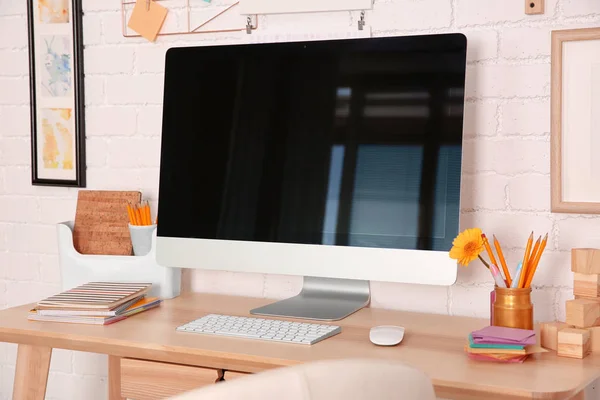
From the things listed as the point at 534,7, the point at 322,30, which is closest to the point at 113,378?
the point at 322,30

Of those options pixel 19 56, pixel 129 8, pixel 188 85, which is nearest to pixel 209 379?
pixel 188 85

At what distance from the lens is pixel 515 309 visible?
1564 mm

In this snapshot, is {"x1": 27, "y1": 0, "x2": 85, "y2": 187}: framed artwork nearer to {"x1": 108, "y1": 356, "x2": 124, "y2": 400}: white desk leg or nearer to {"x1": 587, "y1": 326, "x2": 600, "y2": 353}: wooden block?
{"x1": 108, "y1": 356, "x2": 124, "y2": 400}: white desk leg

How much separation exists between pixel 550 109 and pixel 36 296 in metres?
1.52

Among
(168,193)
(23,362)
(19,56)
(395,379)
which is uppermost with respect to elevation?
(19,56)

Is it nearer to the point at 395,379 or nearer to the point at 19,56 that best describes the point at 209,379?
the point at 395,379

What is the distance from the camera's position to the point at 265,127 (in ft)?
6.10

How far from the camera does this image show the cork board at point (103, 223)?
84.4 inches

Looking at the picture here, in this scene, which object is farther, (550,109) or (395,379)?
(550,109)

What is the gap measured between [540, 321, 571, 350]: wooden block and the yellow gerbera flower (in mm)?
184

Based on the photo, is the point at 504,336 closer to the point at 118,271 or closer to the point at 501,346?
the point at 501,346

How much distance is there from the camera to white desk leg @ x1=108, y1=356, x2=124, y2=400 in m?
2.21

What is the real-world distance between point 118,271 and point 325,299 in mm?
524

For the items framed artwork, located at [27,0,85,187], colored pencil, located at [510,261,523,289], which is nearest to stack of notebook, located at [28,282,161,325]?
framed artwork, located at [27,0,85,187]
